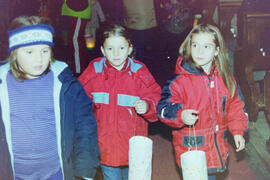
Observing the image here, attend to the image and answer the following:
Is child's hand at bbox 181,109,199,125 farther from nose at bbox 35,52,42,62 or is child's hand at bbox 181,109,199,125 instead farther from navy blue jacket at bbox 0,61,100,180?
nose at bbox 35,52,42,62

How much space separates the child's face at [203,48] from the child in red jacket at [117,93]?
19.4 inches

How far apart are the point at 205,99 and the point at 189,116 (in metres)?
0.31

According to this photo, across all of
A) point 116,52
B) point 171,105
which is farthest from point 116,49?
point 171,105

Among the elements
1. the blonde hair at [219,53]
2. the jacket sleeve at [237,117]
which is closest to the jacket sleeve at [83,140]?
the blonde hair at [219,53]

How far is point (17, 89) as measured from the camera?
8.20 feet

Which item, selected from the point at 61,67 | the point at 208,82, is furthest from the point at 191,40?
the point at 61,67

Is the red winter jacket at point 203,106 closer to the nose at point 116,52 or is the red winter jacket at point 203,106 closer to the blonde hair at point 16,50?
the nose at point 116,52

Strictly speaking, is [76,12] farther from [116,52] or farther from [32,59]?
[32,59]

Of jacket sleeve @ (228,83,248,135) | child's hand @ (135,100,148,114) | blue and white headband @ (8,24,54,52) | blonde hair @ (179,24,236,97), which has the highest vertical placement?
blue and white headband @ (8,24,54,52)

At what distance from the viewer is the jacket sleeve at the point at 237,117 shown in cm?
305

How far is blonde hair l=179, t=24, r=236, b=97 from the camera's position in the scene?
3.02m

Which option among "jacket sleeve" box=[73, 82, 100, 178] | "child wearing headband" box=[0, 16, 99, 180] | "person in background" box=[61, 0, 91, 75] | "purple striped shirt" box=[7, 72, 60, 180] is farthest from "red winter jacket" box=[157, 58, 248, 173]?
"person in background" box=[61, 0, 91, 75]

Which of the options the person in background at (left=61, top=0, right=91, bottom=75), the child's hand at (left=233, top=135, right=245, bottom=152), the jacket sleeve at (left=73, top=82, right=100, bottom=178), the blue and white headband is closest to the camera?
the blue and white headband

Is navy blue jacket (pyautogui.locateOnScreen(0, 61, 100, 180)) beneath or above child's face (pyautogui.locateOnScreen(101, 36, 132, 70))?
beneath
